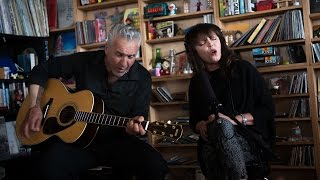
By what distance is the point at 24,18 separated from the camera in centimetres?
345

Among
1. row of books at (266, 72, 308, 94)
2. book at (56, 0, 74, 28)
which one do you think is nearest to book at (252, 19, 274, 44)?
row of books at (266, 72, 308, 94)

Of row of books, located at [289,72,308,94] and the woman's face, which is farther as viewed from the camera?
row of books, located at [289,72,308,94]

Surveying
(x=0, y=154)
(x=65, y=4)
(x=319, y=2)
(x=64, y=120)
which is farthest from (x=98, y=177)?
(x=65, y=4)

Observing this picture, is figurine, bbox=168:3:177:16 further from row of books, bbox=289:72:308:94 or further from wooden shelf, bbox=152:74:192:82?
row of books, bbox=289:72:308:94

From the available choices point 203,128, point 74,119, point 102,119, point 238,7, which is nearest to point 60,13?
point 238,7

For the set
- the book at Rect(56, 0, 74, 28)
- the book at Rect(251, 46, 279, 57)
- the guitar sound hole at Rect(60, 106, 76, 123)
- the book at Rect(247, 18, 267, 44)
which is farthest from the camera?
the book at Rect(56, 0, 74, 28)

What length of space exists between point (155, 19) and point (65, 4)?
1.06 metres

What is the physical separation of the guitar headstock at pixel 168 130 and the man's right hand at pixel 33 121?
0.79 metres

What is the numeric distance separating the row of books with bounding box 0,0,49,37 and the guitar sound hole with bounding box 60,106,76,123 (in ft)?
4.51

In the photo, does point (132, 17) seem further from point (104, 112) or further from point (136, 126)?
point (136, 126)

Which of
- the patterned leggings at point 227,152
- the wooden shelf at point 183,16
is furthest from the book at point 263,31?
the patterned leggings at point 227,152

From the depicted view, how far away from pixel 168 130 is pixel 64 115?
72 centimetres

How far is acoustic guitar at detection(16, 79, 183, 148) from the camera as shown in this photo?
6.48 feet

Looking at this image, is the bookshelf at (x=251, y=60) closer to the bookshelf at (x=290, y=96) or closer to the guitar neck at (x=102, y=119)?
the bookshelf at (x=290, y=96)
